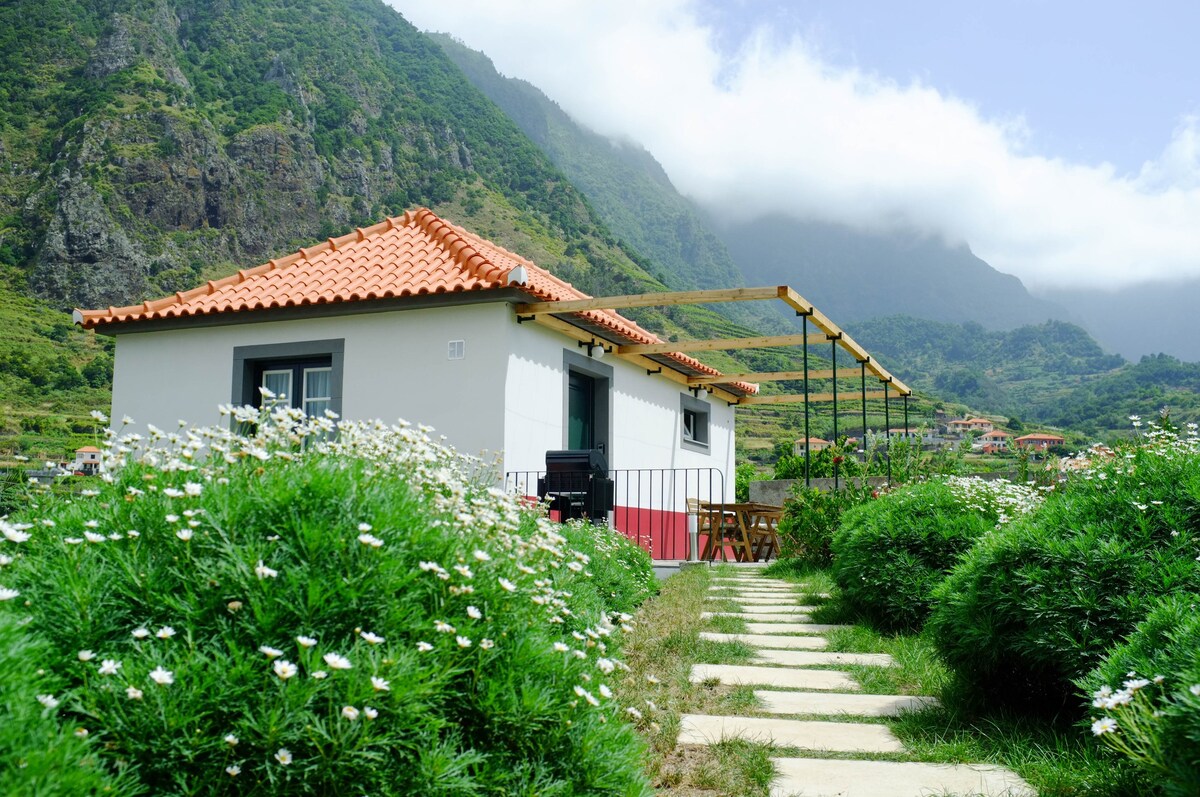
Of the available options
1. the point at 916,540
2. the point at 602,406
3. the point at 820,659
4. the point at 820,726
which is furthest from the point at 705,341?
the point at 820,726

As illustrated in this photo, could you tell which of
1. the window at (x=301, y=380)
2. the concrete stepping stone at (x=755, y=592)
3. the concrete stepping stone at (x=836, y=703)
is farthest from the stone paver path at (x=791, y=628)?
the window at (x=301, y=380)

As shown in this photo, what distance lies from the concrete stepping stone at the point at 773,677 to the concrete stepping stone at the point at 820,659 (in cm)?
16

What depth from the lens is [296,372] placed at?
11.2 metres

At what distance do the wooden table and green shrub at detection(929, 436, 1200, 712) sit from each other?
A: 7.90m

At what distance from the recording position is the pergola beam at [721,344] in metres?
11.0

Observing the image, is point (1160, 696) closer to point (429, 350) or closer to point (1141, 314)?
point (429, 350)

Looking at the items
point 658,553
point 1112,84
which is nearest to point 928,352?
point 1112,84

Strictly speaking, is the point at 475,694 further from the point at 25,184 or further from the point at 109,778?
the point at 25,184

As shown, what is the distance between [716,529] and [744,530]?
0.87m

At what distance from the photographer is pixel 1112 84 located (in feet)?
65.6

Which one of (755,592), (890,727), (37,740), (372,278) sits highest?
(372,278)

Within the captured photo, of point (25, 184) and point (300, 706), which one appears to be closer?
point (300, 706)

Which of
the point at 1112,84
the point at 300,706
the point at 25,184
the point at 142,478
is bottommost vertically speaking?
the point at 300,706

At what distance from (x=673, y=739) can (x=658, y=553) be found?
32.8ft
